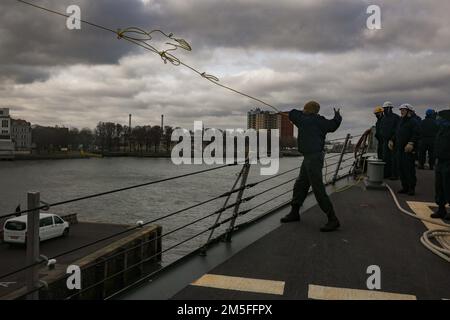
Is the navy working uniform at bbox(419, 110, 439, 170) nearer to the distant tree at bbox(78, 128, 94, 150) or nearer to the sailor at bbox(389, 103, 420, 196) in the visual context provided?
the sailor at bbox(389, 103, 420, 196)

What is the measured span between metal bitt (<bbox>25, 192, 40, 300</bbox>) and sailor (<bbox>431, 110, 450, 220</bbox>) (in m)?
5.53

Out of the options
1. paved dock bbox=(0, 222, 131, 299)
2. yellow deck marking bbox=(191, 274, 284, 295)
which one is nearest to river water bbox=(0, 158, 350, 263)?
paved dock bbox=(0, 222, 131, 299)

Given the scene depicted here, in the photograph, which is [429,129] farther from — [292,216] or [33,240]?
[33,240]

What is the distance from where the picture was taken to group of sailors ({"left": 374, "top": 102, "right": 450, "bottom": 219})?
608 cm

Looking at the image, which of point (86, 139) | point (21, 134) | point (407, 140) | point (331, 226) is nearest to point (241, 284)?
point (331, 226)

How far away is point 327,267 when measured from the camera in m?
4.07

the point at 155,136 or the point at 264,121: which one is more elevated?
the point at 155,136

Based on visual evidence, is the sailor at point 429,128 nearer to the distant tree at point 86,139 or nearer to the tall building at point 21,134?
the distant tree at point 86,139

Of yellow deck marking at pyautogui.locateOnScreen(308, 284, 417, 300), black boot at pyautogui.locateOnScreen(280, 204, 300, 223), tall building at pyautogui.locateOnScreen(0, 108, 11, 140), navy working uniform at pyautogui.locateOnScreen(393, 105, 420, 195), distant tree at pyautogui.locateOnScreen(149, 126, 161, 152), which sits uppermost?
tall building at pyautogui.locateOnScreen(0, 108, 11, 140)

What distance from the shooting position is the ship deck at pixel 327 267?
3449 millimetres

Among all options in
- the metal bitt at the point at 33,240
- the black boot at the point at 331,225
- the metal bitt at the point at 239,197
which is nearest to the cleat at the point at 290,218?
the black boot at the point at 331,225

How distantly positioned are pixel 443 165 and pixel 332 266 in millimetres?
3103

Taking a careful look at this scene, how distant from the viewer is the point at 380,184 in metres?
9.42
